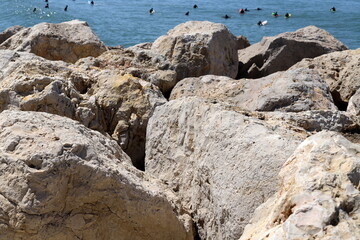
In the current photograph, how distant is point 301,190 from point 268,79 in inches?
124

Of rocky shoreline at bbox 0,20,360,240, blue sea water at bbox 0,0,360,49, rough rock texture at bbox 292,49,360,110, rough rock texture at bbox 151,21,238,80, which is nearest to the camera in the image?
rocky shoreline at bbox 0,20,360,240

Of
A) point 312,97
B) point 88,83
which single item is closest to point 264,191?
point 312,97

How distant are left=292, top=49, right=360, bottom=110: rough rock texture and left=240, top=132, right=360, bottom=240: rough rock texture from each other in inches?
132

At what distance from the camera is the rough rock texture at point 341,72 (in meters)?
5.81

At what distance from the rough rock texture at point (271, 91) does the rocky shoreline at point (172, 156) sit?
13mm

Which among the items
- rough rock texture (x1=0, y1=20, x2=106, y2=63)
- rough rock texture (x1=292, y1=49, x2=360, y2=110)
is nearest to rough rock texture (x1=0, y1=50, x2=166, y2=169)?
rough rock texture (x1=0, y1=20, x2=106, y2=63)

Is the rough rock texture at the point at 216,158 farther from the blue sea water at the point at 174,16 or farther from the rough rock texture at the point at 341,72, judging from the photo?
the blue sea water at the point at 174,16

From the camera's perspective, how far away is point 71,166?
3.10 meters

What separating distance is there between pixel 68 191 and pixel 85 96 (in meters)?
1.81

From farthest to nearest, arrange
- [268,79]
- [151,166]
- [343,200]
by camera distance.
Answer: [268,79], [151,166], [343,200]

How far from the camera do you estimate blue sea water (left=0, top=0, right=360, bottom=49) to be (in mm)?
18375

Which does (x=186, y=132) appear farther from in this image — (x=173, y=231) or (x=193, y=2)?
(x=193, y=2)

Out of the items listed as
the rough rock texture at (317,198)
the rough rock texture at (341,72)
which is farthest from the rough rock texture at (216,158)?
the rough rock texture at (341,72)

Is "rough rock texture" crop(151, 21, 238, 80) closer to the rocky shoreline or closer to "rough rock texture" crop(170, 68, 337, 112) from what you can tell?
the rocky shoreline
